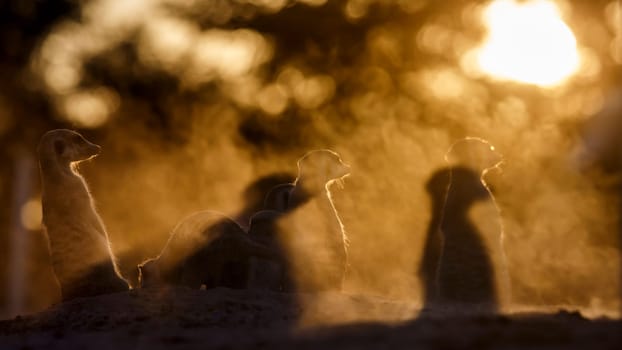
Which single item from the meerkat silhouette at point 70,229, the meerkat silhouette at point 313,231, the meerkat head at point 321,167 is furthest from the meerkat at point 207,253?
the meerkat head at point 321,167

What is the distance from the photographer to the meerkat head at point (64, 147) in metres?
9.68

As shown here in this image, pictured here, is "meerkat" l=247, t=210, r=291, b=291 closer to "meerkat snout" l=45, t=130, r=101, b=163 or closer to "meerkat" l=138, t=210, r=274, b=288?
"meerkat" l=138, t=210, r=274, b=288

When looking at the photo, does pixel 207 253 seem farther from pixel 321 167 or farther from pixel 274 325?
pixel 274 325

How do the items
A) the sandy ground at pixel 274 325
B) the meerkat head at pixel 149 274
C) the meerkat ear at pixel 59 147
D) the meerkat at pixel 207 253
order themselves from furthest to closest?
1. the meerkat head at pixel 149 274
2. the meerkat ear at pixel 59 147
3. the meerkat at pixel 207 253
4. the sandy ground at pixel 274 325

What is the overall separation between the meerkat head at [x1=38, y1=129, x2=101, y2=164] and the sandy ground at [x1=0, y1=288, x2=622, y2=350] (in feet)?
4.89

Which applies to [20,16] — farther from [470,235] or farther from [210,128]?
[470,235]

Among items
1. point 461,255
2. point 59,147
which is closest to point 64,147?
point 59,147

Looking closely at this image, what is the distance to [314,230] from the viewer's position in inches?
382

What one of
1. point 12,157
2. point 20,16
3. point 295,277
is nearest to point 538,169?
point 295,277

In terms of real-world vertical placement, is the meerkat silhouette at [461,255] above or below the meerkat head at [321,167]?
below

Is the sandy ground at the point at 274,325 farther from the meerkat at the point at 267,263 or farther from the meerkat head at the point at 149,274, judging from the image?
the meerkat head at the point at 149,274

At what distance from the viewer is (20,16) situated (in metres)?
21.7

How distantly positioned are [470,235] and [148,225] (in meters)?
11.3

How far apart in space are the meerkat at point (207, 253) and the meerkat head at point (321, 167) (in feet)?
2.94
